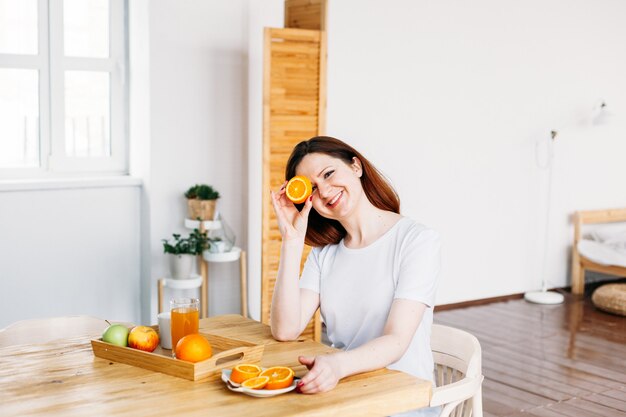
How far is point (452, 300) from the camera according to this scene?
5.96 meters

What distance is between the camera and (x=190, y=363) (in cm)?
189

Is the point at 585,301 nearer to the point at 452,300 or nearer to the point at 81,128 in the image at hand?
the point at 452,300

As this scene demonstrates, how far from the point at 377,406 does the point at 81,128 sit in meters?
3.24

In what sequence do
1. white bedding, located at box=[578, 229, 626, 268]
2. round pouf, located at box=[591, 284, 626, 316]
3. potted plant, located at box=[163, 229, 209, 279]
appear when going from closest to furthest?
potted plant, located at box=[163, 229, 209, 279] < round pouf, located at box=[591, 284, 626, 316] < white bedding, located at box=[578, 229, 626, 268]

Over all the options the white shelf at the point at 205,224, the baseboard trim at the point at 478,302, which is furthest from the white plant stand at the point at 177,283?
the baseboard trim at the point at 478,302

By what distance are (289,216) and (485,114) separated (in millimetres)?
3975

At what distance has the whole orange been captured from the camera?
194 centimetres

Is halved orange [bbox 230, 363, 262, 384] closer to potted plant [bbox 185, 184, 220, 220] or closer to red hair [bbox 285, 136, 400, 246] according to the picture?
red hair [bbox 285, 136, 400, 246]

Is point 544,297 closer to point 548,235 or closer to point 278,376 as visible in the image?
point 548,235

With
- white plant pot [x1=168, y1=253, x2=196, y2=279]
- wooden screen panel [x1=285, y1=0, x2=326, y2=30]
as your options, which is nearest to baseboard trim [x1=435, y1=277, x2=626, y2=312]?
white plant pot [x1=168, y1=253, x2=196, y2=279]

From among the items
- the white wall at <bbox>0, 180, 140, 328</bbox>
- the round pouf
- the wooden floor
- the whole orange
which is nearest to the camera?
the whole orange

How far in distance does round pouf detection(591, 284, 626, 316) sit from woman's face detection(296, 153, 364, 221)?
3.98 m

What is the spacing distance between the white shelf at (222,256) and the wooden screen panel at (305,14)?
4.25ft

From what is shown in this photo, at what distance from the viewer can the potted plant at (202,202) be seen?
176 inches
